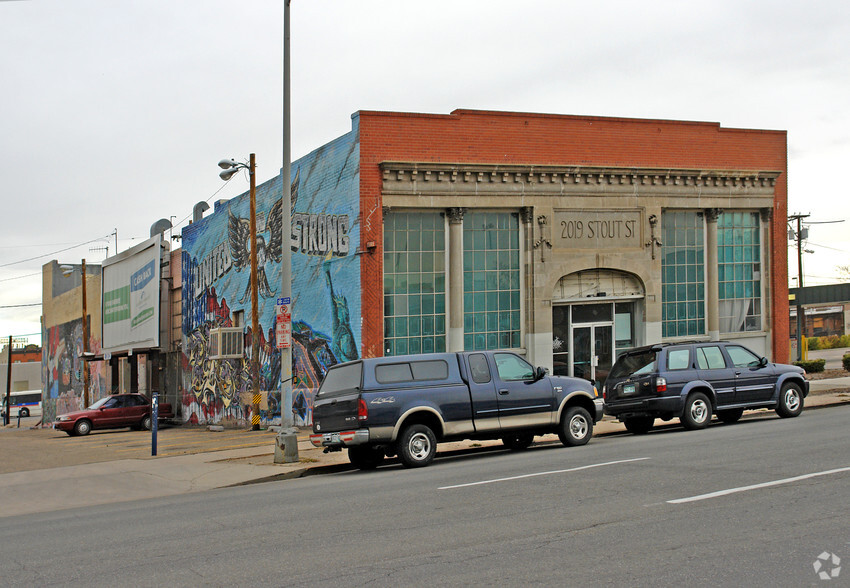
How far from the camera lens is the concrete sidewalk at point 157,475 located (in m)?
13.9

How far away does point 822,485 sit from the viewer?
9.16 meters

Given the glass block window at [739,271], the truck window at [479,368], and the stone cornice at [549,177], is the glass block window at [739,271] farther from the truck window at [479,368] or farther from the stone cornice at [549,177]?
the truck window at [479,368]

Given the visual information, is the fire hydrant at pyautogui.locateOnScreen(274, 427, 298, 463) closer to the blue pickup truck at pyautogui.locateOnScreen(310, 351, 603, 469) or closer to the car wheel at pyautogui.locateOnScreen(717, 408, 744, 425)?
the blue pickup truck at pyautogui.locateOnScreen(310, 351, 603, 469)

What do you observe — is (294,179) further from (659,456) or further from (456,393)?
(659,456)

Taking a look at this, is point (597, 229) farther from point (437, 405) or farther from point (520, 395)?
point (437, 405)

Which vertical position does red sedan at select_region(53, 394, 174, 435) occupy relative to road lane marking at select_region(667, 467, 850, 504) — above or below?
below

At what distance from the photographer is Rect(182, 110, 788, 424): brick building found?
75.5ft

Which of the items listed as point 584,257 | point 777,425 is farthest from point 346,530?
point 584,257

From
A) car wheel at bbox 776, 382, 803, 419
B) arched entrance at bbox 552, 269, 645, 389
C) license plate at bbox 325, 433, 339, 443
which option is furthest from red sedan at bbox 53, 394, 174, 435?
car wheel at bbox 776, 382, 803, 419

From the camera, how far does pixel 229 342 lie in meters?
31.5

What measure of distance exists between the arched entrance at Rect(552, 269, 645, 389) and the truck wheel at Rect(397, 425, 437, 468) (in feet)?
35.7

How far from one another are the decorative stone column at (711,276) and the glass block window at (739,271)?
1.08 feet

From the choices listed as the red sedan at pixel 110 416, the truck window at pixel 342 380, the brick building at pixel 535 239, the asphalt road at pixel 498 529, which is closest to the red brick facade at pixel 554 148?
the brick building at pixel 535 239

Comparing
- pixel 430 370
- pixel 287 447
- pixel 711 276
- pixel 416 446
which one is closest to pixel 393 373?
pixel 430 370
